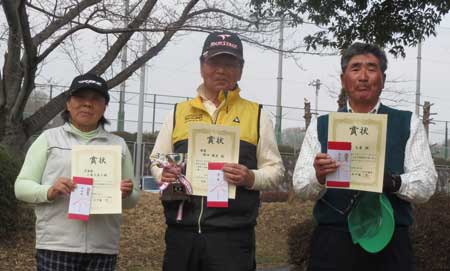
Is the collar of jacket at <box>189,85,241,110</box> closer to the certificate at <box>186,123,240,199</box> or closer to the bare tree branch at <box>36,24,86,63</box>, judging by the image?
the certificate at <box>186,123,240,199</box>

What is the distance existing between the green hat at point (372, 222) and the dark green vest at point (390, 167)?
0.05 metres

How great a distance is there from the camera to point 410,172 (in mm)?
2725

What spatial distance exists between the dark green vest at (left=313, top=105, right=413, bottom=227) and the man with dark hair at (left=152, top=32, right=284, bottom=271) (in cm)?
32

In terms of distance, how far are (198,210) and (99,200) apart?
523 mm

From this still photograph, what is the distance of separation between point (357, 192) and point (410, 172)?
27 cm

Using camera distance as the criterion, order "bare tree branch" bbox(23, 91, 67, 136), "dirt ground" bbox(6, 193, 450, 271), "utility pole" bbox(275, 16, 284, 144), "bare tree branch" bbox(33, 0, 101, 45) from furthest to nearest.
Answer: "utility pole" bbox(275, 16, 284, 144), "bare tree branch" bbox(23, 91, 67, 136), "bare tree branch" bbox(33, 0, 101, 45), "dirt ground" bbox(6, 193, 450, 271)

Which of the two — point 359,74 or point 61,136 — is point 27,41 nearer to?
point 61,136

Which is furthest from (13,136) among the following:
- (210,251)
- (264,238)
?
(210,251)

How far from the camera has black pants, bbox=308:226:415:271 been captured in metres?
2.77

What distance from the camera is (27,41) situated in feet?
23.1

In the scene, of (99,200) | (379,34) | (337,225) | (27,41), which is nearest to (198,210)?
(99,200)

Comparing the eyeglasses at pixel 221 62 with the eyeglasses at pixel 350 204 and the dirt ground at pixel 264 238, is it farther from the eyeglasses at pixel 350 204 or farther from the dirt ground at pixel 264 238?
the dirt ground at pixel 264 238

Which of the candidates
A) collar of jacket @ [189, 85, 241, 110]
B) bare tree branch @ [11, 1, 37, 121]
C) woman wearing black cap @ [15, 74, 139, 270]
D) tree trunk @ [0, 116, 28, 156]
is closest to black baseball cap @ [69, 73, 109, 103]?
woman wearing black cap @ [15, 74, 139, 270]

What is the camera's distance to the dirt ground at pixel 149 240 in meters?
7.65
